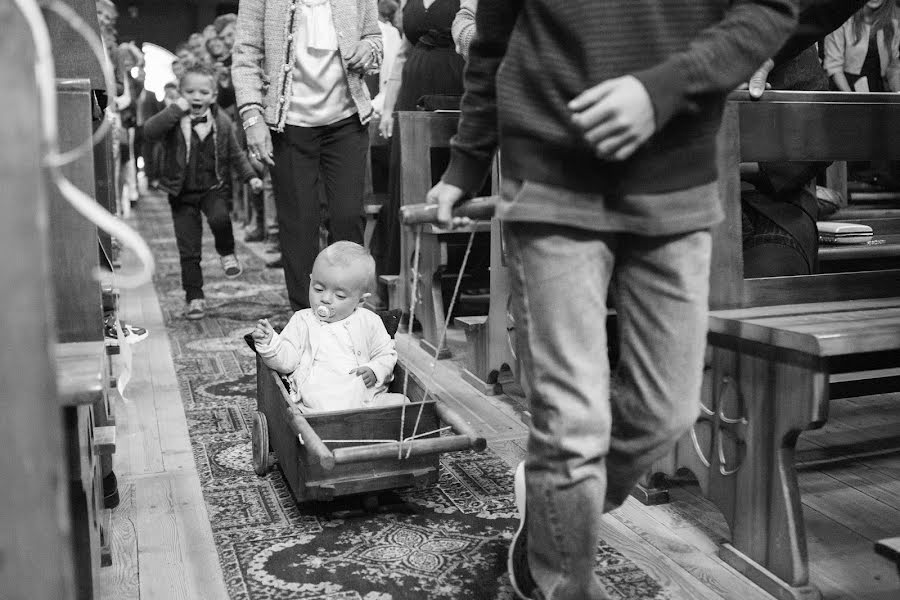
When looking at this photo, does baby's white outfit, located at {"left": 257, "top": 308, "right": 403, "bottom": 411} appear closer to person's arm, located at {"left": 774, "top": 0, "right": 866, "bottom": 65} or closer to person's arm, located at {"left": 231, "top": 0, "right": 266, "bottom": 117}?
person's arm, located at {"left": 231, "top": 0, "right": 266, "bottom": 117}

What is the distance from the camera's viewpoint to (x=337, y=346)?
255 cm

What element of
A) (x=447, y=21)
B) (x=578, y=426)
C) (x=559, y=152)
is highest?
(x=447, y=21)

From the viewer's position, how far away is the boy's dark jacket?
4691 millimetres

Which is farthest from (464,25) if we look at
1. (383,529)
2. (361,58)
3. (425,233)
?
(383,529)

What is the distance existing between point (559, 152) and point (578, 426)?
1.29 ft

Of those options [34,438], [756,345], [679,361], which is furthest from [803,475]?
[34,438]

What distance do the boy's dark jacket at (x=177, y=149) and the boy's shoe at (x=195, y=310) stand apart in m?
0.54

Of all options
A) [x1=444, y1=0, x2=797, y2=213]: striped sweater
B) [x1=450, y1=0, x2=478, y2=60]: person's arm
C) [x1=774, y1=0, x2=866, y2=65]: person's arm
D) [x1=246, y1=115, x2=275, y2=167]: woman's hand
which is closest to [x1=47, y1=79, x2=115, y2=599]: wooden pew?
[x1=444, y1=0, x2=797, y2=213]: striped sweater

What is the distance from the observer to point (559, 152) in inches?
54.1

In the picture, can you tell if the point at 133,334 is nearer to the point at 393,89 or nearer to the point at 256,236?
the point at 393,89

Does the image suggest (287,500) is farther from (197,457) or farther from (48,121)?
(48,121)

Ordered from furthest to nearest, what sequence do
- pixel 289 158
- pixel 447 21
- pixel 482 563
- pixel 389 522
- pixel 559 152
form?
pixel 447 21, pixel 289 158, pixel 389 522, pixel 482 563, pixel 559 152

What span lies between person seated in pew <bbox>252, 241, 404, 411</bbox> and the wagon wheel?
0.38 ft

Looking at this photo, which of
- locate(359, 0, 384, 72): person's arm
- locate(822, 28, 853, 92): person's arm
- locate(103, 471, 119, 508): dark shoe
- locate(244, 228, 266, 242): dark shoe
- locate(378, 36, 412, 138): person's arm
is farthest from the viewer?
locate(244, 228, 266, 242): dark shoe
